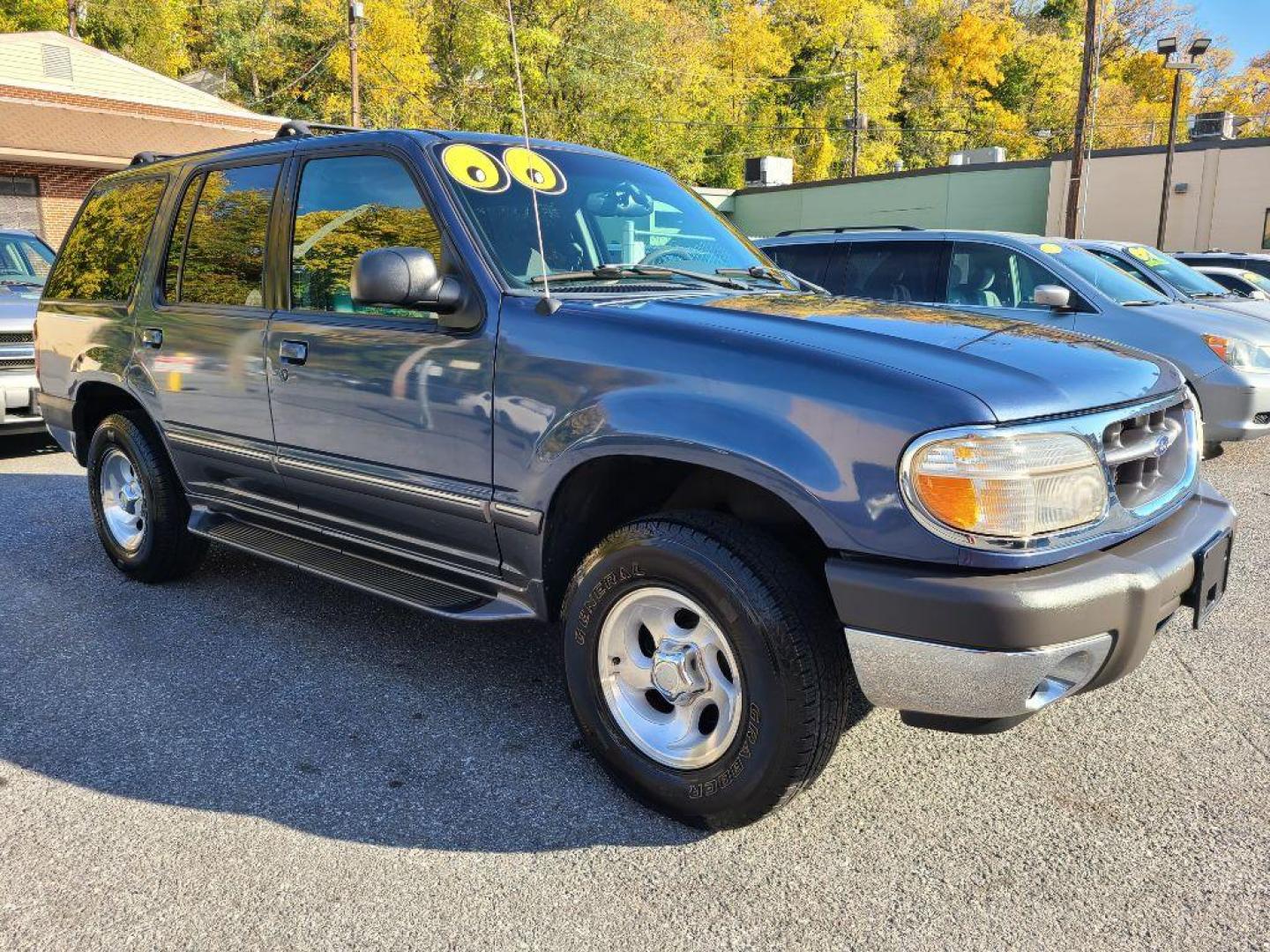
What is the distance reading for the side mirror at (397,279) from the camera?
9.48ft

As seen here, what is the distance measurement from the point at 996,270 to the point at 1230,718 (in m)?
5.21

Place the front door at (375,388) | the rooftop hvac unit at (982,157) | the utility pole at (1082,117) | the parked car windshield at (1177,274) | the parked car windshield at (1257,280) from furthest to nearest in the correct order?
1. the rooftop hvac unit at (982,157)
2. the utility pole at (1082,117)
3. the parked car windshield at (1257,280)
4. the parked car windshield at (1177,274)
5. the front door at (375,388)

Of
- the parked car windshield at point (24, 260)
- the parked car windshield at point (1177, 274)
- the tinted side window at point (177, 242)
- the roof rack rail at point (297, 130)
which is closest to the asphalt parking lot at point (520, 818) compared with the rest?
the tinted side window at point (177, 242)

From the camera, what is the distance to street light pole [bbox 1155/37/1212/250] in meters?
21.5

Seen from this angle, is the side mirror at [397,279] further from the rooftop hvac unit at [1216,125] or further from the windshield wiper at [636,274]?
the rooftop hvac unit at [1216,125]

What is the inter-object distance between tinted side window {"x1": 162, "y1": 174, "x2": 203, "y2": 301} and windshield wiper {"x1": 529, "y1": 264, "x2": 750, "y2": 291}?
197 centimetres

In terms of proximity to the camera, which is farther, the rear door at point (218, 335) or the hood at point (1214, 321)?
the hood at point (1214, 321)

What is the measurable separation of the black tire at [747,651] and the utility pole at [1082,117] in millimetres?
20251

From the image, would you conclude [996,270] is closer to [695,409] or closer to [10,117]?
[695,409]

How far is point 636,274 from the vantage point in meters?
3.35

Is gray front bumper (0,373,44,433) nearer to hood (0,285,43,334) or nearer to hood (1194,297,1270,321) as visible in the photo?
hood (0,285,43,334)

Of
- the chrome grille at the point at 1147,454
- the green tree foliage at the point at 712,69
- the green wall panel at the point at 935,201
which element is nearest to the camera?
the chrome grille at the point at 1147,454

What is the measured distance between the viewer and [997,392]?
92.0 inches

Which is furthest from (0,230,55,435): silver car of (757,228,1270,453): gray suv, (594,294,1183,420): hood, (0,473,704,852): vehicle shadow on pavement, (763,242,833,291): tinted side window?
(594,294,1183,420): hood
